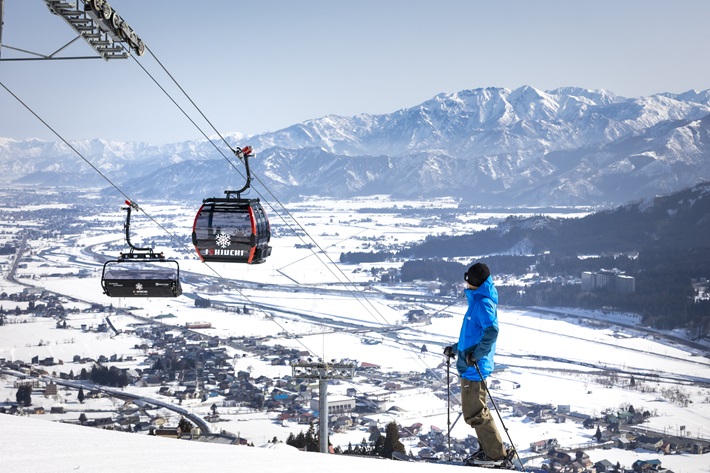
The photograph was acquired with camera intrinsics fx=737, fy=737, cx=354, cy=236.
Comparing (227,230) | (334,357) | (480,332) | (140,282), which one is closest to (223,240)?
(227,230)

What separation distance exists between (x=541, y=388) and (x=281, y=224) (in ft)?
264

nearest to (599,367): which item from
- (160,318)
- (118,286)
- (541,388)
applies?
(541,388)

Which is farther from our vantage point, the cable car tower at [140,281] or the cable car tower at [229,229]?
the cable car tower at [140,281]

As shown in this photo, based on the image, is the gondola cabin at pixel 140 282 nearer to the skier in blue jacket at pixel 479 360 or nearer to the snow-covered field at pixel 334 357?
the snow-covered field at pixel 334 357

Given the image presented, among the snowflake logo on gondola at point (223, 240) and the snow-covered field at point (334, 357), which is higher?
the snowflake logo on gondola at point (223, 240)

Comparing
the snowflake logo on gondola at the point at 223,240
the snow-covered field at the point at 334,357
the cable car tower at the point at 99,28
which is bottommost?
the snow-covered field at the point at 334,357

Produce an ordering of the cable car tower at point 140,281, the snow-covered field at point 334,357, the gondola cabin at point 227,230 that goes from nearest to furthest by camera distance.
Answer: the snow-covered field at point 334,357 → the gondola cabin at point 227,230 → the cable car tower at point 140,281

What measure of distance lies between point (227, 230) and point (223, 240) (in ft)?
0.43

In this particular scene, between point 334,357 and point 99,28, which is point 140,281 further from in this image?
point 334,357

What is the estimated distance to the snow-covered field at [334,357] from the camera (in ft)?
14.1

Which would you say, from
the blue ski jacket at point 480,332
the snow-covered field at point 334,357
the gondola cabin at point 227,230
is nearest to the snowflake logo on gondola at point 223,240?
the gondola cabin at point 227,230

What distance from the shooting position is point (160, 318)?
40438 millimetres

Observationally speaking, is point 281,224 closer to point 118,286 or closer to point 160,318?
point 160,318

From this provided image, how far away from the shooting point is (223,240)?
8.30 meters
